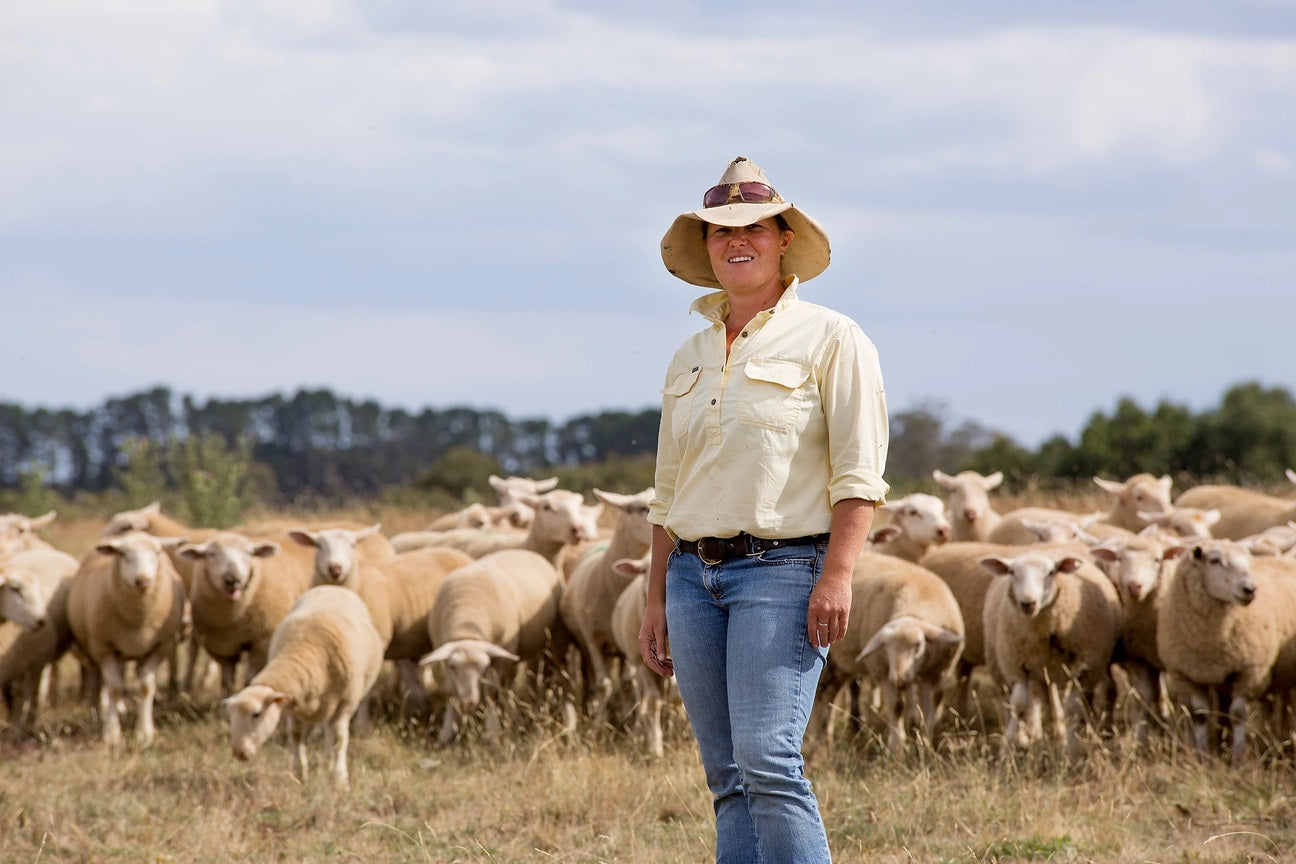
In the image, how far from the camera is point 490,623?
396 inches

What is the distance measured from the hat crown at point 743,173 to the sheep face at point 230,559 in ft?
23.3

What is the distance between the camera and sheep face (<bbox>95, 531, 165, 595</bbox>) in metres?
10.1

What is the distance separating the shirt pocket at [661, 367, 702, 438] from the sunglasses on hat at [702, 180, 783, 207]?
523 millimetres

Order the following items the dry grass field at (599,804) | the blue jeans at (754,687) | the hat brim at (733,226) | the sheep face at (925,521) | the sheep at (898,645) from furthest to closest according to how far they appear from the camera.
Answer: the sheep face at (925,521) < the sheep at (898,645) < the dry grass field at (599,804) < the hat brim at (733,226) < the blue jeans at (754,687)

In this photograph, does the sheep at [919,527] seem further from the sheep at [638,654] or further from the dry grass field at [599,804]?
the sheep at [638,654]

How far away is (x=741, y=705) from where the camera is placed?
3.81 metres

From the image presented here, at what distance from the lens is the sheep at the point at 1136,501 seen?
13.3m

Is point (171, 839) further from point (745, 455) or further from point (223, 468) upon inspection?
point (223, 468)

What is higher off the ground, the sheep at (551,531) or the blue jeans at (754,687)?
the blue jeans at (754,687)

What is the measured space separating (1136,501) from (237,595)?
851 centimetres

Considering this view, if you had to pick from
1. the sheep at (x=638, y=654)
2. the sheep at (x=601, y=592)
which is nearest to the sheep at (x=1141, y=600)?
the sheep at (x=638, y=654)

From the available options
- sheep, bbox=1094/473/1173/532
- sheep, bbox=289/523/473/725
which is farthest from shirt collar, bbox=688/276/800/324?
sheep, bbox=1094/473/1173/532

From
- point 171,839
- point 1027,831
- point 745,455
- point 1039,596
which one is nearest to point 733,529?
point 745,455

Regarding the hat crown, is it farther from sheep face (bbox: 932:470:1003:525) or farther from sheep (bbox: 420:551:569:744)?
sheep face (bbox: 932:470:1003:525)
